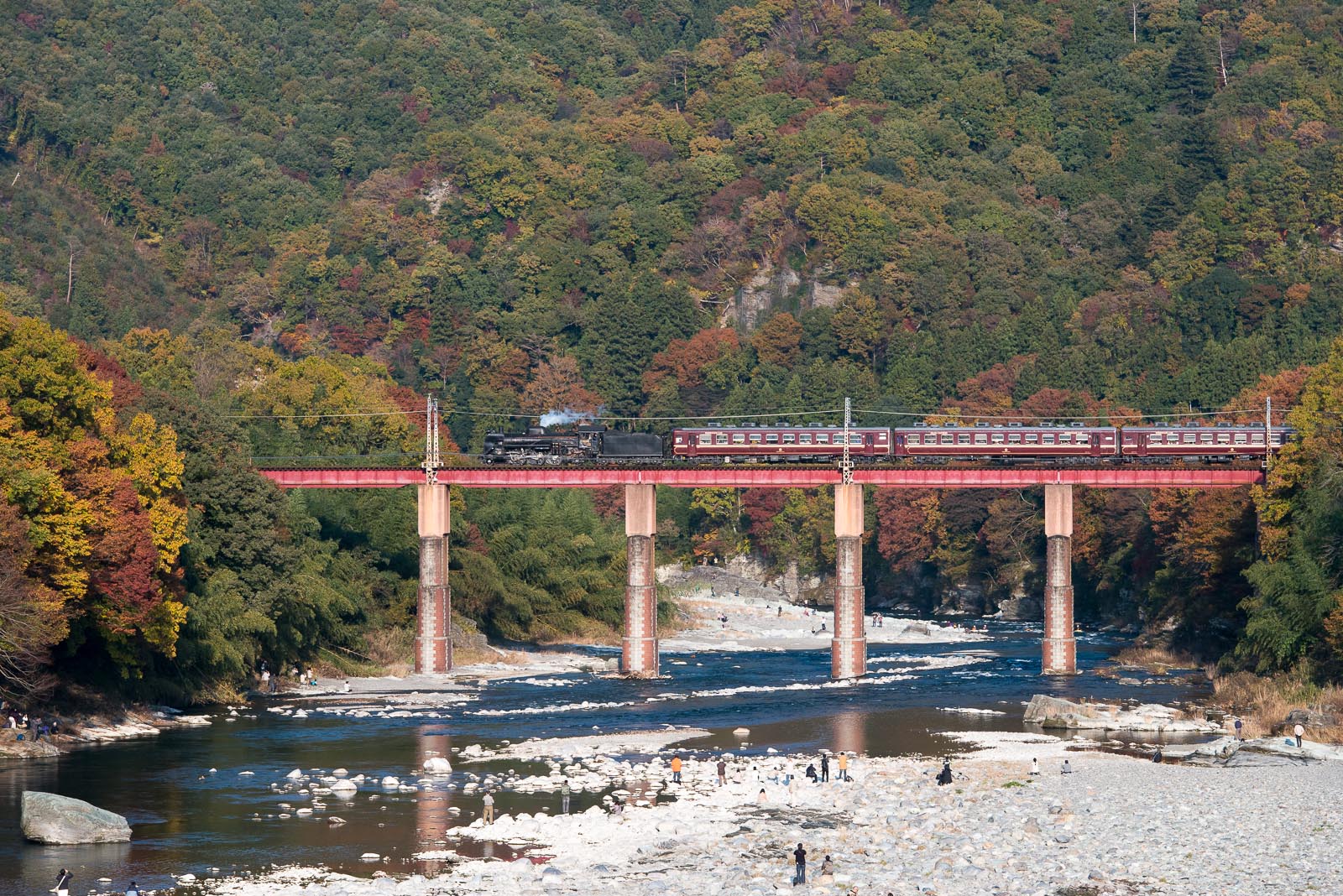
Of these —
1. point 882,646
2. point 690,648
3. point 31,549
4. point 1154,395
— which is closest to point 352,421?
point 690,648

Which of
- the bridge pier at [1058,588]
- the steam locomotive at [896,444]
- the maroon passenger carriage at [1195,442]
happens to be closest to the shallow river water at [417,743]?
the bridge pier at [1058,588]

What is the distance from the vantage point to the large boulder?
68.6 metres

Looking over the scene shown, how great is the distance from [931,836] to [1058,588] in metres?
54.1

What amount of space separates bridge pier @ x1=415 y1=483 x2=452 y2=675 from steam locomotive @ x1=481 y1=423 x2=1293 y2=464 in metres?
7.64

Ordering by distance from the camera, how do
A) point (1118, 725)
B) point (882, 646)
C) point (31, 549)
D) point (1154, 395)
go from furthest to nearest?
point (1154, 395), point (882, 646), point (1118, 725), point (31, 549)

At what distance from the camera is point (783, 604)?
182000 mm

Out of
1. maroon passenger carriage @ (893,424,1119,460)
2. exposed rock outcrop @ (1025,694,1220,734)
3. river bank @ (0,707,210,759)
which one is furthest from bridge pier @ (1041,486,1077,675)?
river bank @ (0,707,210,759)

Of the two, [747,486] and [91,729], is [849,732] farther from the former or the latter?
[91,729]

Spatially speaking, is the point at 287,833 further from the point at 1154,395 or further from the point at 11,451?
the point at 1154,395

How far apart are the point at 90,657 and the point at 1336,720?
58.3 m

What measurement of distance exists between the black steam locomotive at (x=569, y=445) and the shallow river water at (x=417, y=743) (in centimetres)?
1449

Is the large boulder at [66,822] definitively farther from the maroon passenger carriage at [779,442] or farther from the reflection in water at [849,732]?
the maroon passenger carriage at [779,442]

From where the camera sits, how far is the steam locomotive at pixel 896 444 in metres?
128

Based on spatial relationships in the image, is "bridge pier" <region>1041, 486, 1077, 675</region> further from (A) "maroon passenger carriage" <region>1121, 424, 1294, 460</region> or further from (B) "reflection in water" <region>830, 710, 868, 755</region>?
(B) "reflection in water" <region>830, 710, 868, 755</region>
